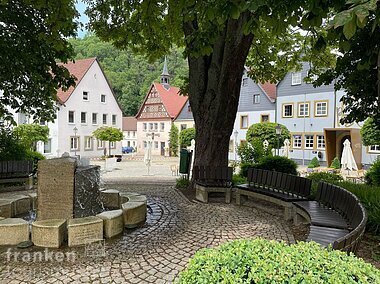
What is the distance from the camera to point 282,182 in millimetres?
8062

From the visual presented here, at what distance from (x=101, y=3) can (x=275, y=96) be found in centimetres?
2771

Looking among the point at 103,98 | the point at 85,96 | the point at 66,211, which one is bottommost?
the point at 66,211

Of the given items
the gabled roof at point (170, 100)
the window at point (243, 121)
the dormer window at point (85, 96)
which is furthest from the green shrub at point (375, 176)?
the gabled roof at point (170, 100)

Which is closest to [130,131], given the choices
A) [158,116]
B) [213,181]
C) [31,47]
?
[158,116]

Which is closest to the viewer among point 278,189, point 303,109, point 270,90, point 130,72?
point 278,189

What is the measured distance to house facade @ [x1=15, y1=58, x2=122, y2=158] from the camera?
36469mm

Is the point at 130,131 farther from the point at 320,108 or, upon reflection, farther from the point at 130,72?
the point at 320,108

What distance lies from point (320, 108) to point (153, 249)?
29.3 metres

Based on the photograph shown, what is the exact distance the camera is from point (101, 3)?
1123cm

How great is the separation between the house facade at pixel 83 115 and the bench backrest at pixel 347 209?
32.6m

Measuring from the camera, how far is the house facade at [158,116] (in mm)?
50531

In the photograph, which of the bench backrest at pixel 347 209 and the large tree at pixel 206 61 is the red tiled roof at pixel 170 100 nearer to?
the large tree at pixel 206 61

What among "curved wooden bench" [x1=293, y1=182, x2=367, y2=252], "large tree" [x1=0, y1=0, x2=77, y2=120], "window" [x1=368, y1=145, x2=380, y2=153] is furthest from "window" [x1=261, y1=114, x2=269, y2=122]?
"curved wooden bench" [x1=293, y1=182, x2=367, y2=252]

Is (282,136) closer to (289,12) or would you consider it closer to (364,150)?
(364,150)
